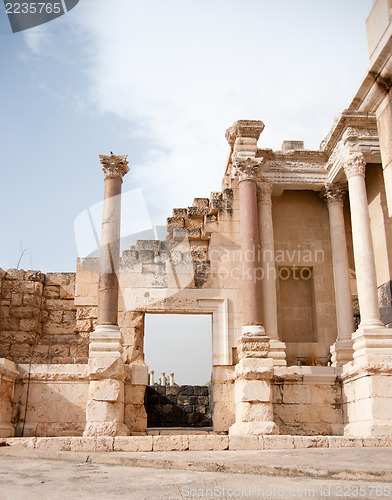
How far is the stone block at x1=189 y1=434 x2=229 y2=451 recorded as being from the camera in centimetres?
930

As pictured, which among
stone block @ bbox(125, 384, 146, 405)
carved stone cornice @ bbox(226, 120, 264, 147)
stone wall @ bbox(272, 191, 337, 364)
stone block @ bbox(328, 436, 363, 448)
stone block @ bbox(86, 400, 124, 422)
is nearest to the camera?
stone block @ bbox(328, 436, 363, 448)

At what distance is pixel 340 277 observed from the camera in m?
14.4

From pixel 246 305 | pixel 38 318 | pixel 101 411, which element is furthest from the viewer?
pixel 38 318

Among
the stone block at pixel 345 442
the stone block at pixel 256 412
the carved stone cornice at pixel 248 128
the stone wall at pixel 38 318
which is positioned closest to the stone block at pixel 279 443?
the stone block at pixel 345 442

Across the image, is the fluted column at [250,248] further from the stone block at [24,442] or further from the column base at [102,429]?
the stone block at [24,442]

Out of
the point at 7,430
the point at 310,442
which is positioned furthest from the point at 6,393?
the point at 310,442

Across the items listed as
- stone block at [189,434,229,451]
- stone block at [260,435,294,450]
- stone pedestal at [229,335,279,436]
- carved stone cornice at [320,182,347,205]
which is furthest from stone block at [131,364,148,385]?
carved stone cornice at [320,182,347,205]

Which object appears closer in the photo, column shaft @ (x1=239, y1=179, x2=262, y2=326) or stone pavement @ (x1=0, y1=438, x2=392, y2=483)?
stone pavement @ (x1=0, y1=438, x2=392, y2=483)

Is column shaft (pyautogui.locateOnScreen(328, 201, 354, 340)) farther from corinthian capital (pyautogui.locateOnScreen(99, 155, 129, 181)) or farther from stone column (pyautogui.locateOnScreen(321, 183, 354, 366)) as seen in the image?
corinthian capital (pyautogui.locateOnScreen(99, 155, 129, 181))

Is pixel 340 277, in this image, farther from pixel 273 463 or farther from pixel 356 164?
pixel 273 463

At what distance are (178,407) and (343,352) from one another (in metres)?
6.08

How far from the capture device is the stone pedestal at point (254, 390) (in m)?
11.7

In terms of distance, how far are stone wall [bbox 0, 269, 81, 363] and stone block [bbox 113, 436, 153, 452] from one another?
551cm

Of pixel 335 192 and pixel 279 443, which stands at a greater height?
pixel 335 192
